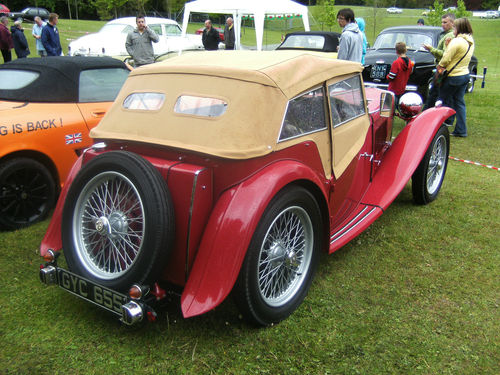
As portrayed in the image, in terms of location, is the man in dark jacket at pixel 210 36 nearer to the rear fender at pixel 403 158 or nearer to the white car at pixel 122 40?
the white car at pixel 122 40

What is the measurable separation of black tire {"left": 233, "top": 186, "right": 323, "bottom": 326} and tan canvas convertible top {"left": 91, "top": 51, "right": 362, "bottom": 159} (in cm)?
39

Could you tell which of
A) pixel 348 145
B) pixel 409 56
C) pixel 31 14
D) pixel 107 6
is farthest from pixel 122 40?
pixel 107 6

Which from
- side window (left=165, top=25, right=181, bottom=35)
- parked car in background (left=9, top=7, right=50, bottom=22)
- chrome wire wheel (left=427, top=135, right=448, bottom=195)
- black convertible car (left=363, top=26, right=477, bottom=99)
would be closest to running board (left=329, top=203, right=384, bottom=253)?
chrome wire wheel (left=427, top=135, right=448, bottom=195)

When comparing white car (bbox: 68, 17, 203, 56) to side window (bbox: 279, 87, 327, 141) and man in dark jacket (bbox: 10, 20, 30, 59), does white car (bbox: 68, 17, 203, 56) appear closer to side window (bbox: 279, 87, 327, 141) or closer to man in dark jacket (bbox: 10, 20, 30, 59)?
man in dark jacket (bbox: 10, 20, 30, 59)

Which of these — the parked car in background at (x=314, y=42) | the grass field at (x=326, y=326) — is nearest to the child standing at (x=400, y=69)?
the parked car in background at (x=314, y=42)

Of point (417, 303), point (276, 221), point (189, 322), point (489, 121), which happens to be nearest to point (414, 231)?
point (417, 303)

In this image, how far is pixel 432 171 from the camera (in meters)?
4.82

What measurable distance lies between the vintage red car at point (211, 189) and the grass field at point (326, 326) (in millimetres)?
258

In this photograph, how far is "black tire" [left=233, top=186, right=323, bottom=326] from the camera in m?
2.52

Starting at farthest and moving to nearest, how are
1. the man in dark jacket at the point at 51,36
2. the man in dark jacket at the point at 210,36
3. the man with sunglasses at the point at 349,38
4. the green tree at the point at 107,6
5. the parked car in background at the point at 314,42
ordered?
the green tree at the point at 107,6, the man in dark jacket at the point at 210,36, the parked car in background at the point at 314,42, the man in dark jacket at the point at 51,36, the man with sunglasses at the point at 349,38

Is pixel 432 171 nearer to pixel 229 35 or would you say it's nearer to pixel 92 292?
pixel 92 292

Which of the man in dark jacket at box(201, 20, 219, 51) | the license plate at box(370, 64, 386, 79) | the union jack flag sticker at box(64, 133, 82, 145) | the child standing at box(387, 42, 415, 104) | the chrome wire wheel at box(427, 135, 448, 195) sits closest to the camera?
the union jack flag sticker at box(64, 133, 82, 145)

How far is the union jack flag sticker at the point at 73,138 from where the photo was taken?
430 cm

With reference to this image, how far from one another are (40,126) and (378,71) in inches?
282
